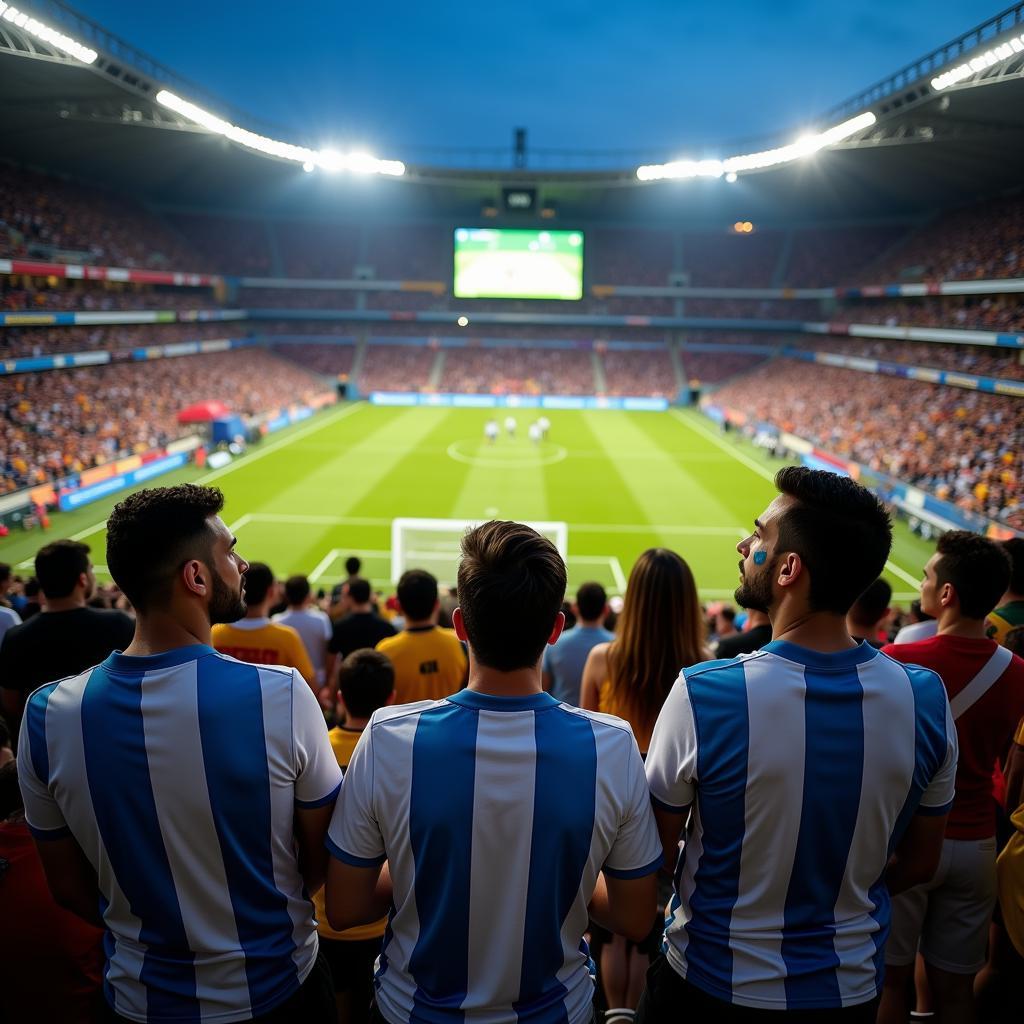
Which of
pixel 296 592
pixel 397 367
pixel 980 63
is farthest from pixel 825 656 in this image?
pixel 397 367

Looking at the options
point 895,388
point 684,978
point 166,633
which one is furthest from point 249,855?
point 895,388

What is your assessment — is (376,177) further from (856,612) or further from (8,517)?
(856,612)

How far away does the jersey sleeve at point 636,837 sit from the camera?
2.31 m

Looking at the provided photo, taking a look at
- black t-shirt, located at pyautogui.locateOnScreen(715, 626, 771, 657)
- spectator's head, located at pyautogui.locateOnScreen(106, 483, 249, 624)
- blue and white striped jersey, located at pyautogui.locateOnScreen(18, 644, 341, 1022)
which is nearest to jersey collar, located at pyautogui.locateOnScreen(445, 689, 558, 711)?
blue and white striped jersey, located at pyautogui.locateOnScreen(18, 644, 341, 1022)

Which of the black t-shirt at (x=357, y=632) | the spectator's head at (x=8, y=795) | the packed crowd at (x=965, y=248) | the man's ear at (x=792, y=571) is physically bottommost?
the black t-shirt at (x=357, y=632)

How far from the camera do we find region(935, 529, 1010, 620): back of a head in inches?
150

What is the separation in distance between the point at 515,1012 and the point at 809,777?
116 centimetres

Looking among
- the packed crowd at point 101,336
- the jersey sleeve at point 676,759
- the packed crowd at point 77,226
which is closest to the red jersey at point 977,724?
the jersey sleeve at point 676,759

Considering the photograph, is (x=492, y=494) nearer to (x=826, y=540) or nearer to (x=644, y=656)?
(x=644, y=656)

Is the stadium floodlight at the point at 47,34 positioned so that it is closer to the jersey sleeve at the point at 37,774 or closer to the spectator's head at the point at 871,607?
the jersey sleeve at the point at 37,774

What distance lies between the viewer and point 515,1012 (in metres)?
2.30

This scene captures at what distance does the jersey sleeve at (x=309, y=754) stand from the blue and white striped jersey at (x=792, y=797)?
1.09 m

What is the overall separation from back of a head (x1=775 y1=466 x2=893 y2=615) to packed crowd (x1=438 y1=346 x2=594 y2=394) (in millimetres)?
54746

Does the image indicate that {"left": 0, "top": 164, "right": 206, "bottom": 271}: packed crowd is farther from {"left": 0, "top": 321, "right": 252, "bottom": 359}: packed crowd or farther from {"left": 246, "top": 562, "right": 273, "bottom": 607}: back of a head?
{"left": 246, "top": 562, "right": 273, "bottom": 607}: back of a head
